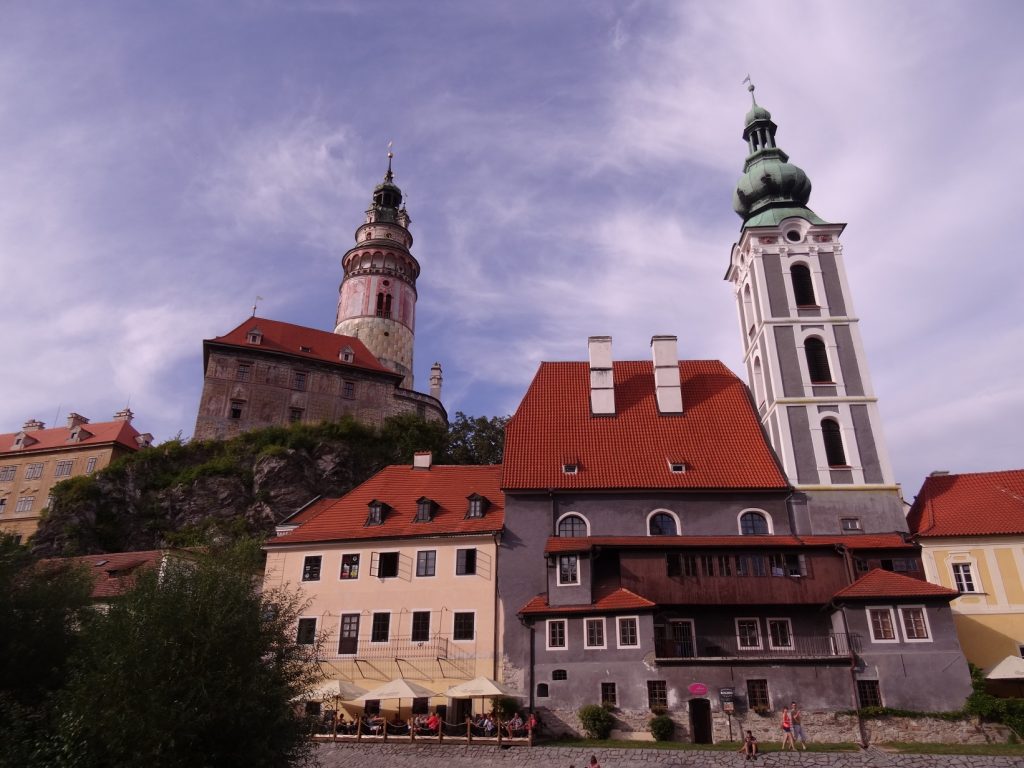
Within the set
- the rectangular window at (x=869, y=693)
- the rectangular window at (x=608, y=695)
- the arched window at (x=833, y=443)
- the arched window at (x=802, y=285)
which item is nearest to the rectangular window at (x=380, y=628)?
the rectangular window at (x=608, y=695)

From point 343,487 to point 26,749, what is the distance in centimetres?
3388

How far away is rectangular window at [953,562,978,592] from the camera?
26953mm

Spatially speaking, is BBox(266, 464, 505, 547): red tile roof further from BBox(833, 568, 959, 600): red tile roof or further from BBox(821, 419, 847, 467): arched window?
BBox(821, 419, 847, 467): arched window

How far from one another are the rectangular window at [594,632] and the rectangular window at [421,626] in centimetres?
602

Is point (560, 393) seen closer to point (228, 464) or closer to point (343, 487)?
point (343, 487)

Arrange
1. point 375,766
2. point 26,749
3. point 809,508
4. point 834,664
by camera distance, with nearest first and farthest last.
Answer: point 26,749
point 375,766
point 834,664
point 809,508

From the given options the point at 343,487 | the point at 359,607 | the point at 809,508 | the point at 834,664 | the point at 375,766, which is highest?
the point at 343,487

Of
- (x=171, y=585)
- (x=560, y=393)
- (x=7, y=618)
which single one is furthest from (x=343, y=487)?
(x=171, y=585)

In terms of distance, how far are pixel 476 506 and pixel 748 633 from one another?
1114cm

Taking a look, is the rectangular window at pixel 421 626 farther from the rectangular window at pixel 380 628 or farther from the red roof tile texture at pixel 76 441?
the red roof tile texture at pixel 76 441

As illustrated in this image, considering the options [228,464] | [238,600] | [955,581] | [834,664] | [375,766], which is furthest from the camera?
[228,464]

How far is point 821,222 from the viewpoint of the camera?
3519cm

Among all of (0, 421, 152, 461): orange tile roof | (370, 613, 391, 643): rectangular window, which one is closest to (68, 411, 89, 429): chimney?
(0, 421, 152, 461): orange tile roof

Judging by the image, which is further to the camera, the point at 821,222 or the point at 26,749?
the point at 821,222
